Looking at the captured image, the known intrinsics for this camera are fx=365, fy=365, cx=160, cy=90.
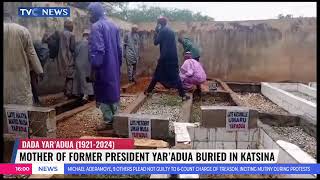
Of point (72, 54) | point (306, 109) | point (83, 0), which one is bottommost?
point (306, 109)

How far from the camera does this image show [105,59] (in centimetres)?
452

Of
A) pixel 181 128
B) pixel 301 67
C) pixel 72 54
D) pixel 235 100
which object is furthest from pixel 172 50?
pixel 301 67

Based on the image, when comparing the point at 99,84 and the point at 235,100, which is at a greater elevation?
the point at 99,84

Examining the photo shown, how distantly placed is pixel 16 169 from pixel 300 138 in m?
3.35

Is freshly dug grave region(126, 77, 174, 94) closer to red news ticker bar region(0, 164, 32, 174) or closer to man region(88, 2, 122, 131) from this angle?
man region(88, 2, 122, 131)

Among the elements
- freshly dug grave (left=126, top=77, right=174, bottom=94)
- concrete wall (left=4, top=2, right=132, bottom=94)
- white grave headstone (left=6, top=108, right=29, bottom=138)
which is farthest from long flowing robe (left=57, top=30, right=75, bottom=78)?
white grave headstone (left=6, top=108, right=29, bottom=138)

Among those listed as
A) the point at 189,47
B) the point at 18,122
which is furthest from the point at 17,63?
the point at 189,47

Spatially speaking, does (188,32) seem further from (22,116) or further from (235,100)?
(22,116)

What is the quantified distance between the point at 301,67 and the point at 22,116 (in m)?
9.32

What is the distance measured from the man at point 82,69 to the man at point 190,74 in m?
1.85

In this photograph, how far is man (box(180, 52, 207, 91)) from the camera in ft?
23.2

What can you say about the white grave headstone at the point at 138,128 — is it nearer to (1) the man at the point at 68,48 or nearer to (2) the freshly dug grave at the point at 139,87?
(1) the man at the point at 68,48

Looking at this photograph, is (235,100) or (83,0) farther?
(83,0)

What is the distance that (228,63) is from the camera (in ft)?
38.3
